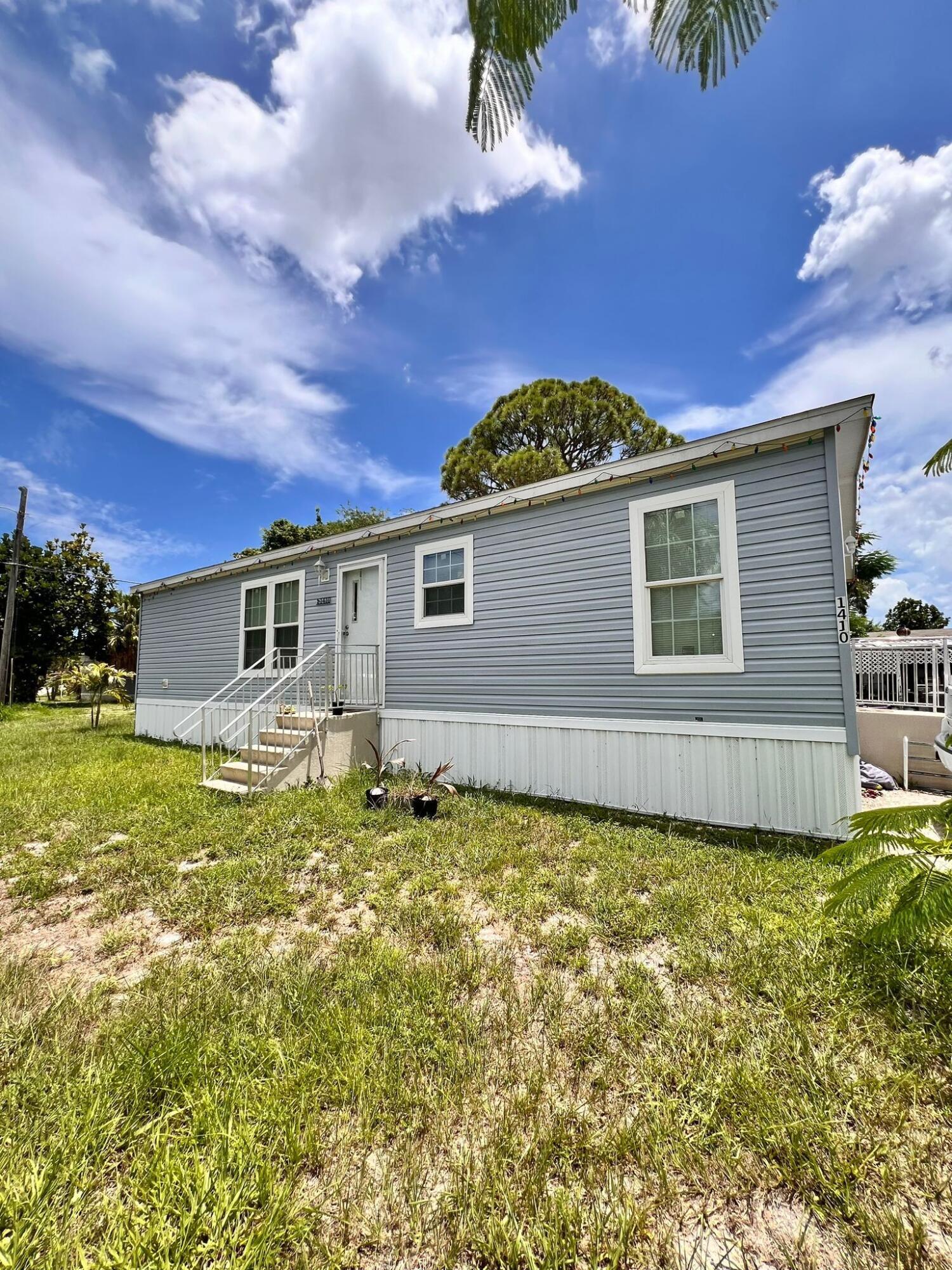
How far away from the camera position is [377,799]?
5227 mm

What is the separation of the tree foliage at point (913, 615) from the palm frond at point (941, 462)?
3816 centimetres

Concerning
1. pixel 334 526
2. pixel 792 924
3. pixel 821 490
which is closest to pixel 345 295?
pixel 821 490

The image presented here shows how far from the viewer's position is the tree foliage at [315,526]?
25.9 m

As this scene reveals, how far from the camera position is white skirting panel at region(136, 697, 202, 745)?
10414 mm

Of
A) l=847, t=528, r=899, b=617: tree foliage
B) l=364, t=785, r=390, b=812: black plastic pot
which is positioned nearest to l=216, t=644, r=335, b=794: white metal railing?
l=364, t=785, r=390, b=812: black plastic pot

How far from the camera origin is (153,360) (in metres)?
10.5

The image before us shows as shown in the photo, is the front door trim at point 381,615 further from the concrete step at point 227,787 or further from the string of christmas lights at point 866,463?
the string of christmas lights at point 866,463

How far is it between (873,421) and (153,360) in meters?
12.6

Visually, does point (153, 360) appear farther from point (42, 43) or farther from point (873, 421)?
point (873, 421)

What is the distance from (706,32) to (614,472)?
358 centimetres

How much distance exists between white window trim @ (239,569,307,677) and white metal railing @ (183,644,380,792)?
0.14m

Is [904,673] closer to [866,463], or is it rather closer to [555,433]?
[866,463]

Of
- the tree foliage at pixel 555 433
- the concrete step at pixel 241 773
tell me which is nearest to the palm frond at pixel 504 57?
the concrete step at pixel 241 773

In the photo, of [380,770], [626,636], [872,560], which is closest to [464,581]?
[626,636]
